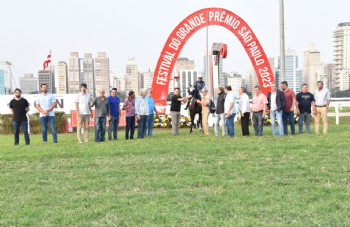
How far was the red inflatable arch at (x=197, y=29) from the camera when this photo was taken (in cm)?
1772

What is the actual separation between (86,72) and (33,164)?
103 meters

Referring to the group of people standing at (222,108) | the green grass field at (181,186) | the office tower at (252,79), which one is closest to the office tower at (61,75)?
the office tower at (252,79)

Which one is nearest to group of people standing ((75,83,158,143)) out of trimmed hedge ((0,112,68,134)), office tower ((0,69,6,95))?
trimmed hedge ((0,112,68,134))

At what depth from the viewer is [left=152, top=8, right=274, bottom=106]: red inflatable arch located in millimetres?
17719

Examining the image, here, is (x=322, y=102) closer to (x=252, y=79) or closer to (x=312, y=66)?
(x=312, y=66)

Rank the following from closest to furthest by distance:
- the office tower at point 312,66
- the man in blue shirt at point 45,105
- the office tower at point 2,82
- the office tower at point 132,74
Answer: the man in blue shirt at point 45,105 < the office tower at point 2,82 < the office tower at point 312,66 < the office tower at point 132,74

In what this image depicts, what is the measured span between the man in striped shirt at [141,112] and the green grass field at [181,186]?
3.43 metres

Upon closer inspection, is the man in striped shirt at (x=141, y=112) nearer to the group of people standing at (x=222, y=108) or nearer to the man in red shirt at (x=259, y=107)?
the group of people standing at (x=222, y=108)

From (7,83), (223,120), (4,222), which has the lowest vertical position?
(4,222)

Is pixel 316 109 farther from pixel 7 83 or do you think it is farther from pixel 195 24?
pixel 7 83

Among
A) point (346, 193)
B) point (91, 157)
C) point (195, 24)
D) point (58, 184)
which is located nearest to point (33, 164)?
point (91, 157)

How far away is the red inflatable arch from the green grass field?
893 centimetres

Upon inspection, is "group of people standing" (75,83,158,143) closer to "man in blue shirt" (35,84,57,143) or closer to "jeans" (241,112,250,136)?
"man in blue shirt" (35,84,57,143)

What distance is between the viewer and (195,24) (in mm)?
17734
